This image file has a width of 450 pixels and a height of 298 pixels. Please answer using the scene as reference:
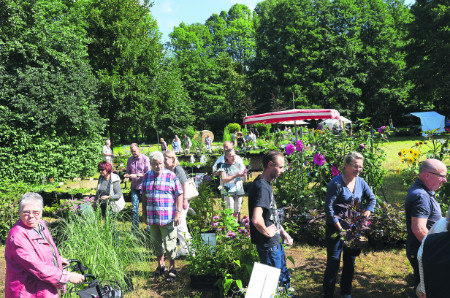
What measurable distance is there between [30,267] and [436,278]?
8.69 ft

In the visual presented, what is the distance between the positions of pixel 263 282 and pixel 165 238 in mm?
2387

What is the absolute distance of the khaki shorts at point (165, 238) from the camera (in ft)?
13.6

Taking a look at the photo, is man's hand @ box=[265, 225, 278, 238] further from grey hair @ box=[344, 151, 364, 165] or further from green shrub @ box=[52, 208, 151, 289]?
green shrub @ box=[52, 208, 151, 289]

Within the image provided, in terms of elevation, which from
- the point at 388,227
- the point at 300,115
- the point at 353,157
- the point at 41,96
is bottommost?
the point at 388,227

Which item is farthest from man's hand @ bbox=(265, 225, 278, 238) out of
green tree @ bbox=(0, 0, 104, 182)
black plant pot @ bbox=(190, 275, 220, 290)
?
green tree @ bbox=(0, 0, 104, 182)

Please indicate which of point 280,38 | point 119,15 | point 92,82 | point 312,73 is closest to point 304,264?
point 92,82

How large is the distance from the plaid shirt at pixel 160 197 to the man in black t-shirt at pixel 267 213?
146 cm

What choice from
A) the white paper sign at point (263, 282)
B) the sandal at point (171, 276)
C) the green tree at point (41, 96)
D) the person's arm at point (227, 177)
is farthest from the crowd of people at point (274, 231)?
the green tree at point (41, 96)

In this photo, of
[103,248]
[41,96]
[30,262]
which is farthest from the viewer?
[41,96]

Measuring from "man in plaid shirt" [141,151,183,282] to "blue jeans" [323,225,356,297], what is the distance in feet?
6.16

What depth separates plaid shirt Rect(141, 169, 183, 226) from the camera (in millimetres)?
4059

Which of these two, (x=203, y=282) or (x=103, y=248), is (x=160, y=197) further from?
(x=203, y=282)

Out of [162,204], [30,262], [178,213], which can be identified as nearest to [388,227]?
[178,213]

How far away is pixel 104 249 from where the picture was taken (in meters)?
3.75
